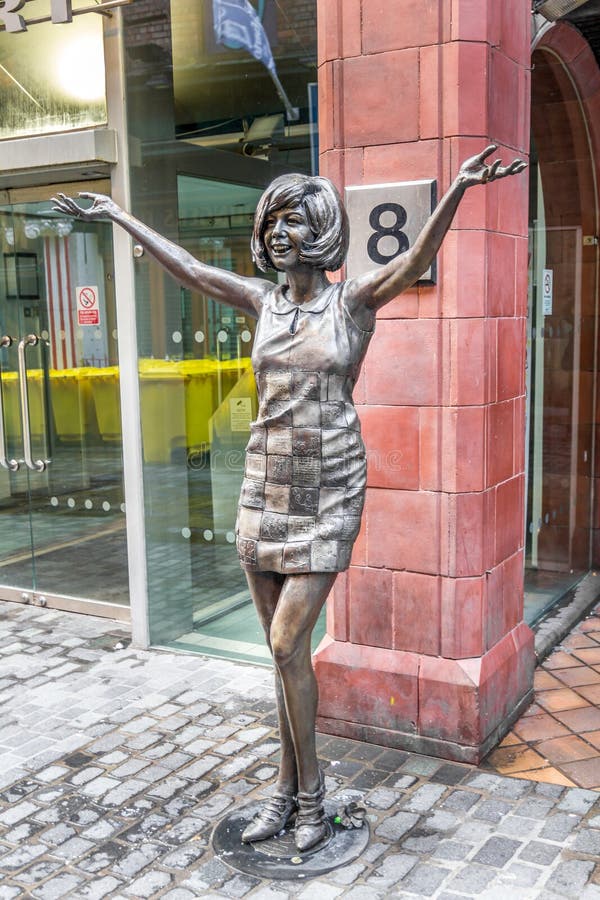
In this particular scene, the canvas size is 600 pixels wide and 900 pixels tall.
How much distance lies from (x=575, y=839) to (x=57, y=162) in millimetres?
4462

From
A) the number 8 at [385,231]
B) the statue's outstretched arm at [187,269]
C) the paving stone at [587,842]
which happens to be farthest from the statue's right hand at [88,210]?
the paving stone at [587,842]

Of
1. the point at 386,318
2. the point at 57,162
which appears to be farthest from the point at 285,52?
the point at 386,318

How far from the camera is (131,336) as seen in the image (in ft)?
18.8

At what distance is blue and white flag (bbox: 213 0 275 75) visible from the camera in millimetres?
5430

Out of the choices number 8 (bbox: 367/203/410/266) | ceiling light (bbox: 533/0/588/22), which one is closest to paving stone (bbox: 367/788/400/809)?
number 8 (bbox: 367/203/410/266)

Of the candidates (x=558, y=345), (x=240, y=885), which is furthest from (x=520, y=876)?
(x=558, y=345)

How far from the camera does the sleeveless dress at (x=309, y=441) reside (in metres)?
3.30

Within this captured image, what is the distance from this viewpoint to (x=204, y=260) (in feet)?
19.0

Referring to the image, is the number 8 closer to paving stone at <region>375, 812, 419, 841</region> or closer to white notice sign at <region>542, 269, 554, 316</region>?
paving stone at <region>375, 812, 419, 841</region>

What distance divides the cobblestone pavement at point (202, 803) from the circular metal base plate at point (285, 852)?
0.12 feet

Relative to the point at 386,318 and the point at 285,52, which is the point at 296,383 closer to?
the point at 386,318

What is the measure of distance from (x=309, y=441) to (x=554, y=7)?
288cm

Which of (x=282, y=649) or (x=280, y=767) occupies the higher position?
(x=282, y=649)

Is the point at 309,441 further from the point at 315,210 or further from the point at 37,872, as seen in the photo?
the point at 37,872
